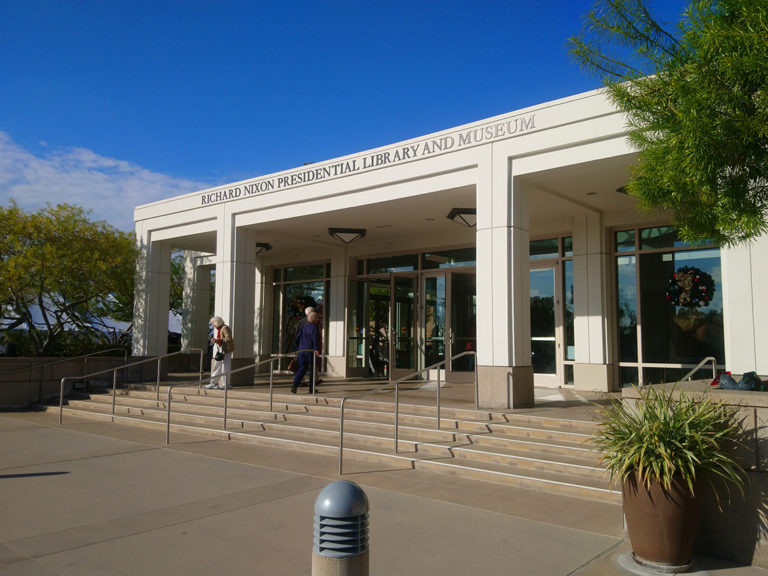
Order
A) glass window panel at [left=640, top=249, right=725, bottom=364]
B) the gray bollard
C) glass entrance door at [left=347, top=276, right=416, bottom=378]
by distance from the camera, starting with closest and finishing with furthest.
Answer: the gray bollard, glass window panel at [left=640, top=249, right=725, bottom=364], glass entrance door at [left=347, top=276, right=416, bottom=378]

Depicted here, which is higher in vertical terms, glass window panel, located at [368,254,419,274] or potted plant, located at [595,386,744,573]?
glass window panel, located at [368,254,419,274]

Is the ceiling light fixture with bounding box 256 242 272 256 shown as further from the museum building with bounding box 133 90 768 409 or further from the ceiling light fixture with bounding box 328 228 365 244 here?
the ceiling light fixture with bounding box 328 228 365 244

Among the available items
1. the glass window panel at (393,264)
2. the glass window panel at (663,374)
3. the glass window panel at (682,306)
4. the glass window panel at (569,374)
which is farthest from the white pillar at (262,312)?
the glass window panel at (682,306)

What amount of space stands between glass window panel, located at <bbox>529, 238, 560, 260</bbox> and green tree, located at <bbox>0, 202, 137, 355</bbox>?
37.0ft

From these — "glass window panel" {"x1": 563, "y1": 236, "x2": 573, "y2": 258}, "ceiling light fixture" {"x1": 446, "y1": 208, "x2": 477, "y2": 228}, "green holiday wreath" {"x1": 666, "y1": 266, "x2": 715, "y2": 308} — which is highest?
"ceiling light fixture" {"x1": 446, "y1": 208, "x2": 477, "y2": 228}

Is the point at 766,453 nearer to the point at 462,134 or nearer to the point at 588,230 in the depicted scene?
the point at 462,134

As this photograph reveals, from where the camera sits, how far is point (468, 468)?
7.27 m

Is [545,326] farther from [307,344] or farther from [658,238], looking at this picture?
[307,344]

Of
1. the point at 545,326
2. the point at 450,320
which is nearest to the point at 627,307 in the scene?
the point at 545,326

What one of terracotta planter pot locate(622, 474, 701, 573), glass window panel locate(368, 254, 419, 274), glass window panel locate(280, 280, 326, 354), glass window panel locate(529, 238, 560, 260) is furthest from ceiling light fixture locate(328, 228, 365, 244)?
terracotta planter pot locate(622, 474, 701, 573)

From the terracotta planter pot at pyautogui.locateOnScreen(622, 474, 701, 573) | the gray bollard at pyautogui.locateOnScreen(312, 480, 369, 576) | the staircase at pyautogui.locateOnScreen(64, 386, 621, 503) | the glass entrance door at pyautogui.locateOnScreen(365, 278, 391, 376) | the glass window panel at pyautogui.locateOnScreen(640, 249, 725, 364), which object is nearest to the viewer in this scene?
the gray bollard at pyautogui.locateOnScreen(312, 480, 369, 576)

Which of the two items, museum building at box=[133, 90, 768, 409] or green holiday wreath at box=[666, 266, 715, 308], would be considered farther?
green holiday wreath at box=[666, 266, 715, 308]

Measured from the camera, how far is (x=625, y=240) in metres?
12.7

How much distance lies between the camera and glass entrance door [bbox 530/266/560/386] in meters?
13.4
